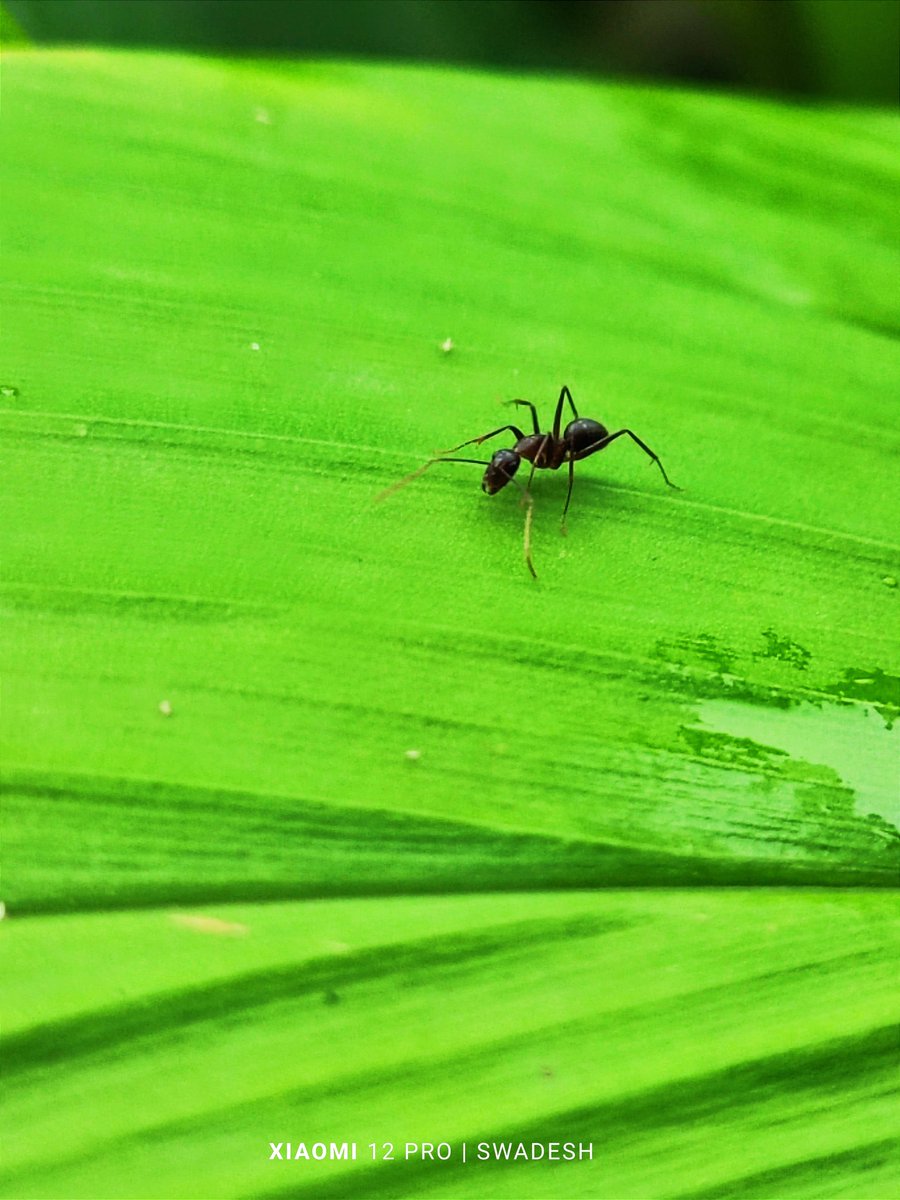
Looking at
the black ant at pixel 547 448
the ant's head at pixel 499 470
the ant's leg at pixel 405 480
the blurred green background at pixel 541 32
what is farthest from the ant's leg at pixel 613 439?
the blurred green background at pixel 541 32

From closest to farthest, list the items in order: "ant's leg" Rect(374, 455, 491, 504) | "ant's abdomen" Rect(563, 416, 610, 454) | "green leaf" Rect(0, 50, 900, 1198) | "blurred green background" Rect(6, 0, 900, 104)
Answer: "green leaf" Rect(0, 50, 900, 1198), "ant's leg" Rect(374, 455, 491, 504), "ant's abdomen" Rect(563, 416, 610, 454), "blurred green background" Rect(6, 0, 900, 104)

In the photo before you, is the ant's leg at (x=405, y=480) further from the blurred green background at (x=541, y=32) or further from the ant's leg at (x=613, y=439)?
the blurred green background at (x=541, y=32)

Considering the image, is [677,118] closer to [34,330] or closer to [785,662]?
[785,662]

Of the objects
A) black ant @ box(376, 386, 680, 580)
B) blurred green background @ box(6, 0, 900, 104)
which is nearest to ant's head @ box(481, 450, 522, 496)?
black ant @ box(376, 386, 680, 580)

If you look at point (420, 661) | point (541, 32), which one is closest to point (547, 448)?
point (420, 661)

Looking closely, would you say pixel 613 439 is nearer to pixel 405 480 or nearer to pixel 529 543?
pixel 529 543

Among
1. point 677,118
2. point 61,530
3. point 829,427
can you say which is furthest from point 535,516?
point 677,118

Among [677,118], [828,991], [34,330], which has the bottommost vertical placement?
[828,991]

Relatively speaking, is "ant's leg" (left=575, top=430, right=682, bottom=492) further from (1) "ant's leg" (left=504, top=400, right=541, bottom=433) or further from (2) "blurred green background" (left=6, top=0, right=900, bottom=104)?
(2) "blurred green background" (left=6, top=0, right=900, bottom=104)
